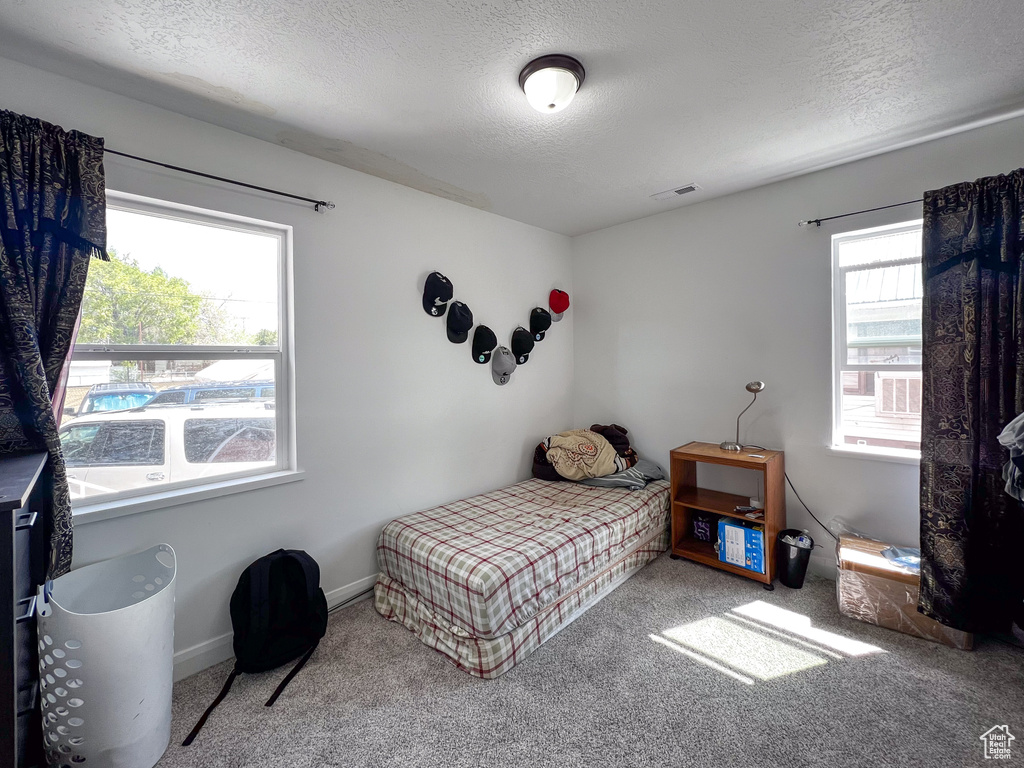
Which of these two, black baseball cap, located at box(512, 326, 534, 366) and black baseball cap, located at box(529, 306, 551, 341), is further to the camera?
black baseball cap, located at box(529, 306, 551, 341)

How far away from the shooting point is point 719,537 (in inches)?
109

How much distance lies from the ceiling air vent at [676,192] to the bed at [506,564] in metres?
2.08

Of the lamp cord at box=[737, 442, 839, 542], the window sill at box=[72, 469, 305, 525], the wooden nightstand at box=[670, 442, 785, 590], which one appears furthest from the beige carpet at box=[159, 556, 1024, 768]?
the window sill at box=[72, 469, 305, 525]

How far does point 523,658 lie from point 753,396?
2202 mm

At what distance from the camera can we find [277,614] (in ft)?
6.57

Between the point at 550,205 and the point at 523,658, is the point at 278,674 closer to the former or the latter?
the point at 523,658

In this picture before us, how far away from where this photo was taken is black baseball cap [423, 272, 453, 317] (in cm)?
282

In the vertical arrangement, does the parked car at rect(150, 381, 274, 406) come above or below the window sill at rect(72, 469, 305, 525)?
above

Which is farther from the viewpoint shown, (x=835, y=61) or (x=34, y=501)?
(x=835, y=61)

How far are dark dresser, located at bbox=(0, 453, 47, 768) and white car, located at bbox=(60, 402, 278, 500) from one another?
361mm

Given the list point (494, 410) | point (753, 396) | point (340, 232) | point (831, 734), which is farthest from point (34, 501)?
point (753, 396)

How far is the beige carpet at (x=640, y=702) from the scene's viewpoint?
1.51 metres

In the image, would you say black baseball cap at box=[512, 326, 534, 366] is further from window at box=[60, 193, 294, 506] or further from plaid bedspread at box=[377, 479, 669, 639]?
window at box=[60, 193, 294, 506]

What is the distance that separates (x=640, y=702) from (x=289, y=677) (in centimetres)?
149
